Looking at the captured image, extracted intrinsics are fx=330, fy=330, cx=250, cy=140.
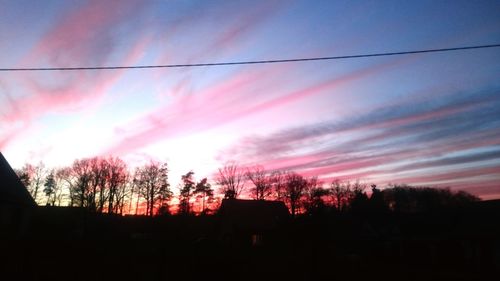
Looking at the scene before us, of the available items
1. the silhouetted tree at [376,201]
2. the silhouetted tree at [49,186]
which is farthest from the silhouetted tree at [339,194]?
the silhouetted tree at [49,186]

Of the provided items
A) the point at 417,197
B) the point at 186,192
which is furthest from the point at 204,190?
the point at 417,197

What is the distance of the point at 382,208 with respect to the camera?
66.1 m

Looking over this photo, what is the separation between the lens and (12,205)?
2823 centimetres

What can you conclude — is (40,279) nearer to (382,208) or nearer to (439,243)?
(439,243)

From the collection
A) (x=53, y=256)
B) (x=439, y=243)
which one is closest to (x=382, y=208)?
(x=439, y=243)

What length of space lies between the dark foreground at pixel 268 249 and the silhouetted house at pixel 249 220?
0.96 feet

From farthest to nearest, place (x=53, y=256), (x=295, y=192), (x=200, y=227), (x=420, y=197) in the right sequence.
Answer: (x=420, y=197)
(x=295, y=192)
(x=200, y=227)
(x=53, y=256)

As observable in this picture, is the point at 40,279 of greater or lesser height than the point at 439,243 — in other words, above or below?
above

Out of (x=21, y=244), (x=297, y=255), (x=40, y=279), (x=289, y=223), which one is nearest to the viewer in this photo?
(x=40, y=279)

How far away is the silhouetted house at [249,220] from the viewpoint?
43.2 m

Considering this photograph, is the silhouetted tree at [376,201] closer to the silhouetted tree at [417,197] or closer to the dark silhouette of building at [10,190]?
the silhouetted tree at [417,197]

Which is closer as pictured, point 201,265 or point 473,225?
point 201,265

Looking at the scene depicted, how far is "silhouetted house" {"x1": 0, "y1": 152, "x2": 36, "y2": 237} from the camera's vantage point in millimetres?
27359

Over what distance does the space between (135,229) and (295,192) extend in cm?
3373
